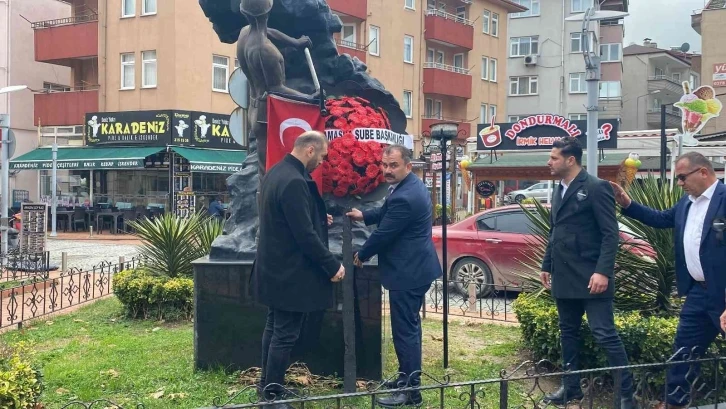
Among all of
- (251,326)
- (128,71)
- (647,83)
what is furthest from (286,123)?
(647,83)

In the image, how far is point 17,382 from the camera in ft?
13.4

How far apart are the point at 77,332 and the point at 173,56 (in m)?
19.6

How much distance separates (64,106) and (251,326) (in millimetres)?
25293

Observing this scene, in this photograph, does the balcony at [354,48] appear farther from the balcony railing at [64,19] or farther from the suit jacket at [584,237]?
the suit jacket at [584,237]

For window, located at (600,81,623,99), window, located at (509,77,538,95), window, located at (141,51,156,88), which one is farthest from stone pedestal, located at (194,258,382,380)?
window, located at (600,81,623,99)

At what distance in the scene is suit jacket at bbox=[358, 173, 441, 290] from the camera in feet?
16.5

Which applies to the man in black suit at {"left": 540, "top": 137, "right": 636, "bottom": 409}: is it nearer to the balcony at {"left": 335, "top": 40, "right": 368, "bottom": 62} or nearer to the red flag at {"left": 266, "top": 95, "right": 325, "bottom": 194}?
the red flag at {"left": 266, "top": 95, "right": 325, "bottom": 194}

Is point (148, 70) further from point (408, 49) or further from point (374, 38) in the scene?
point (408, 49)

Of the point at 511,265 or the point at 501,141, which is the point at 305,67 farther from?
the point at 501,141

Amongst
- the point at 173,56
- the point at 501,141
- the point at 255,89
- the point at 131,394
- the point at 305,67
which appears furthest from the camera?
the point at 173,56

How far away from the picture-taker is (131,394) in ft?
17.7

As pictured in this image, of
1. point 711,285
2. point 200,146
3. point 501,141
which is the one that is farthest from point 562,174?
point 200,146

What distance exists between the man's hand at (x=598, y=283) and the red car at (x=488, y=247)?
6.09 meters

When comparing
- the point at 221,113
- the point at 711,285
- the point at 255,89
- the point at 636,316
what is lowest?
the point at 636,316
